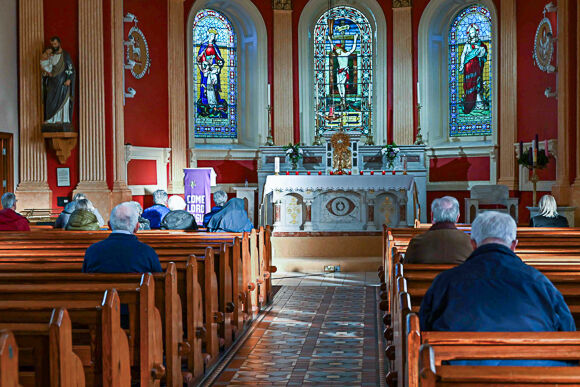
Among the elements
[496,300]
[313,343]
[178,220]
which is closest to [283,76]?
[178,220]

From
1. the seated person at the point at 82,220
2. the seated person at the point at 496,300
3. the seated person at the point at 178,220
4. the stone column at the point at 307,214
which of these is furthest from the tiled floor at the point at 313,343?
the stone column at the point at 307,214

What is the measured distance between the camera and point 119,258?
433 cm

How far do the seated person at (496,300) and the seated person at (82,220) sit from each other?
230 inches

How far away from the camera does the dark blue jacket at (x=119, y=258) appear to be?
4309 millimetres

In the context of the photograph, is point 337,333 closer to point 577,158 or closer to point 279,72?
point 577,158

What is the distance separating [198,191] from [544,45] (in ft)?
23.2

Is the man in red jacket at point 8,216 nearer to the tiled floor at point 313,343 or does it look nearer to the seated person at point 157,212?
the seated person at point 157,212

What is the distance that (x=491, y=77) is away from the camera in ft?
49.5

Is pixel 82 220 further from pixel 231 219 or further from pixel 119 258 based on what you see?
pixel 119 258

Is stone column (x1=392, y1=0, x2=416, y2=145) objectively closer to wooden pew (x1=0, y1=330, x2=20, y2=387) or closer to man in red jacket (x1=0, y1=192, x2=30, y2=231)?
man in red jacket (x1=0, y1=192, x2=30, y2=231)

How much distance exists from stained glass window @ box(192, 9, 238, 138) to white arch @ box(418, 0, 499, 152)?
14.1 feet

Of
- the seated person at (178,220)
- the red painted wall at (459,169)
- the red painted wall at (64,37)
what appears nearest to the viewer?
the seated person at (178,220)

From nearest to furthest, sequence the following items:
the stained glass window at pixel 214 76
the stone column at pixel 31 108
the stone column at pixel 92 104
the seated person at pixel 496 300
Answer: the seated person at pixel 496 300 < the stone column at pixel 31 108 < the stone column at pixel 92 104 < the stained glass window at pixel 214 76

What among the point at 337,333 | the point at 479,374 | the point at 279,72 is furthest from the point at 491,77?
the point at 479,374
